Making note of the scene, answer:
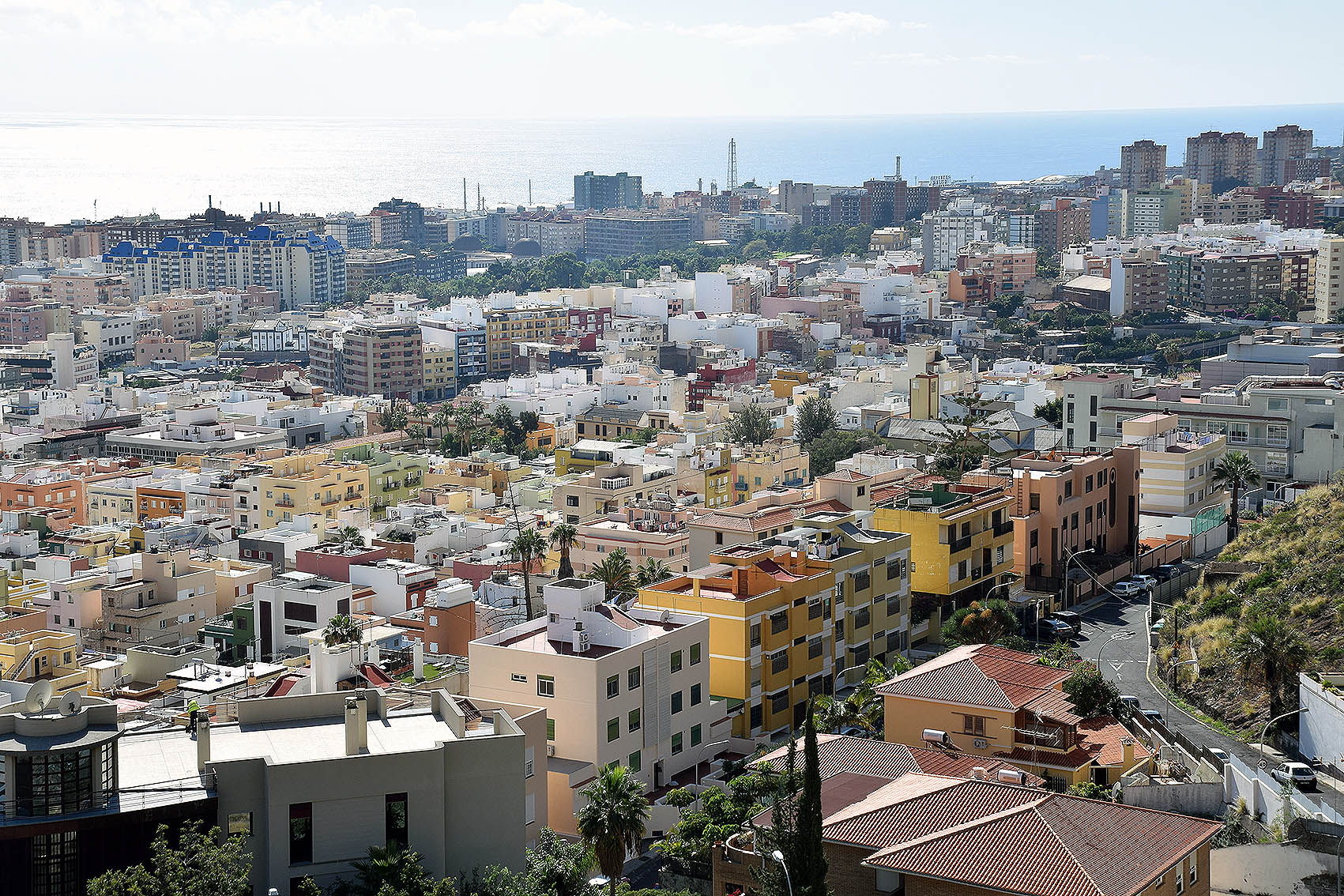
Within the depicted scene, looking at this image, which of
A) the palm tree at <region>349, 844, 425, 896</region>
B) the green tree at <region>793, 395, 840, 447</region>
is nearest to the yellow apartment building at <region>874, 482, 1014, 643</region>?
the palm tree at <region>349, 844, 425, 896</region>

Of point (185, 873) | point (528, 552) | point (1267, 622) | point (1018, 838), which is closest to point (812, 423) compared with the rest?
point (528, 552)

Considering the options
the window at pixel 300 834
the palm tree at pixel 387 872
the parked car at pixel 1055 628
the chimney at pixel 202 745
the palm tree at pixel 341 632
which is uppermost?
the chimney at pixel 202 745

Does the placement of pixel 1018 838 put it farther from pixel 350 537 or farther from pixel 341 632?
pixel 350 537

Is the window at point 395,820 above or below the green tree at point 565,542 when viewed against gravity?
above

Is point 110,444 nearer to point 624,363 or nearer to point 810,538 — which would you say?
point 624,363

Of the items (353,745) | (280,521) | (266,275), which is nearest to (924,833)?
(353,745)

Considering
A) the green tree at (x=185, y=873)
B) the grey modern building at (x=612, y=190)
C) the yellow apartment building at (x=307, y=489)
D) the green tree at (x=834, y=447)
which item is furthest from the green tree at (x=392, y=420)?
the grey modern building at (x=612, y=190)

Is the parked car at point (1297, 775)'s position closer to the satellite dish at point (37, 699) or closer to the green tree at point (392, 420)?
the satellite dish at point (37, 699)
